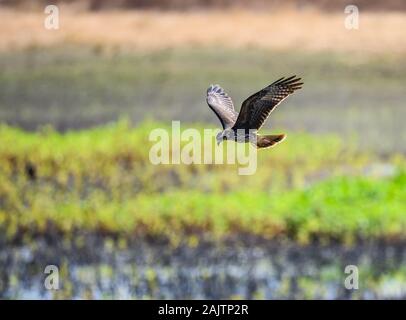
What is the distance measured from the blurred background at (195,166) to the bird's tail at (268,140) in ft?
10.7

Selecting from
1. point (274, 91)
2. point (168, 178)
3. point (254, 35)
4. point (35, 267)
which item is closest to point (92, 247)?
point (35, 267)

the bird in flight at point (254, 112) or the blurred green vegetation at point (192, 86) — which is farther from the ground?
the blurred green vegetation at point (192, 86)

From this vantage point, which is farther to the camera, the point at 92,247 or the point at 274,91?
the point at 92,247

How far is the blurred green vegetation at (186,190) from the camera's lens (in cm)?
671

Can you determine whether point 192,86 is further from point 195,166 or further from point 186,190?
point 186,190

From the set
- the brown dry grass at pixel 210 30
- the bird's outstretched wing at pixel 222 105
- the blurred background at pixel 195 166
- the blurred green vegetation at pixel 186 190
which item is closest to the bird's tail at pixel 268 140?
the bird's outstretched wing at pixel 222 105

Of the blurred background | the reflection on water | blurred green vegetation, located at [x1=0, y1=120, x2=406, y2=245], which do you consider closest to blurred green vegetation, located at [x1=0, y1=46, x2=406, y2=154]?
the blurred background

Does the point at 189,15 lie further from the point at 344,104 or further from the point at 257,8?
the point at 344,104

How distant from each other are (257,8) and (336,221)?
2957 mm

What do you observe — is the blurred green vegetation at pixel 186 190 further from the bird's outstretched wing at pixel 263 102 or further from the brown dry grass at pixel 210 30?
the bird's outstretched wing at pixel 263 102

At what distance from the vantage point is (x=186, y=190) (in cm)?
720

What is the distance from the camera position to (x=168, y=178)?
290 inches

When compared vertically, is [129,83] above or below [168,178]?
above

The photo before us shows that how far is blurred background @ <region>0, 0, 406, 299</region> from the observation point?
6359 mm
